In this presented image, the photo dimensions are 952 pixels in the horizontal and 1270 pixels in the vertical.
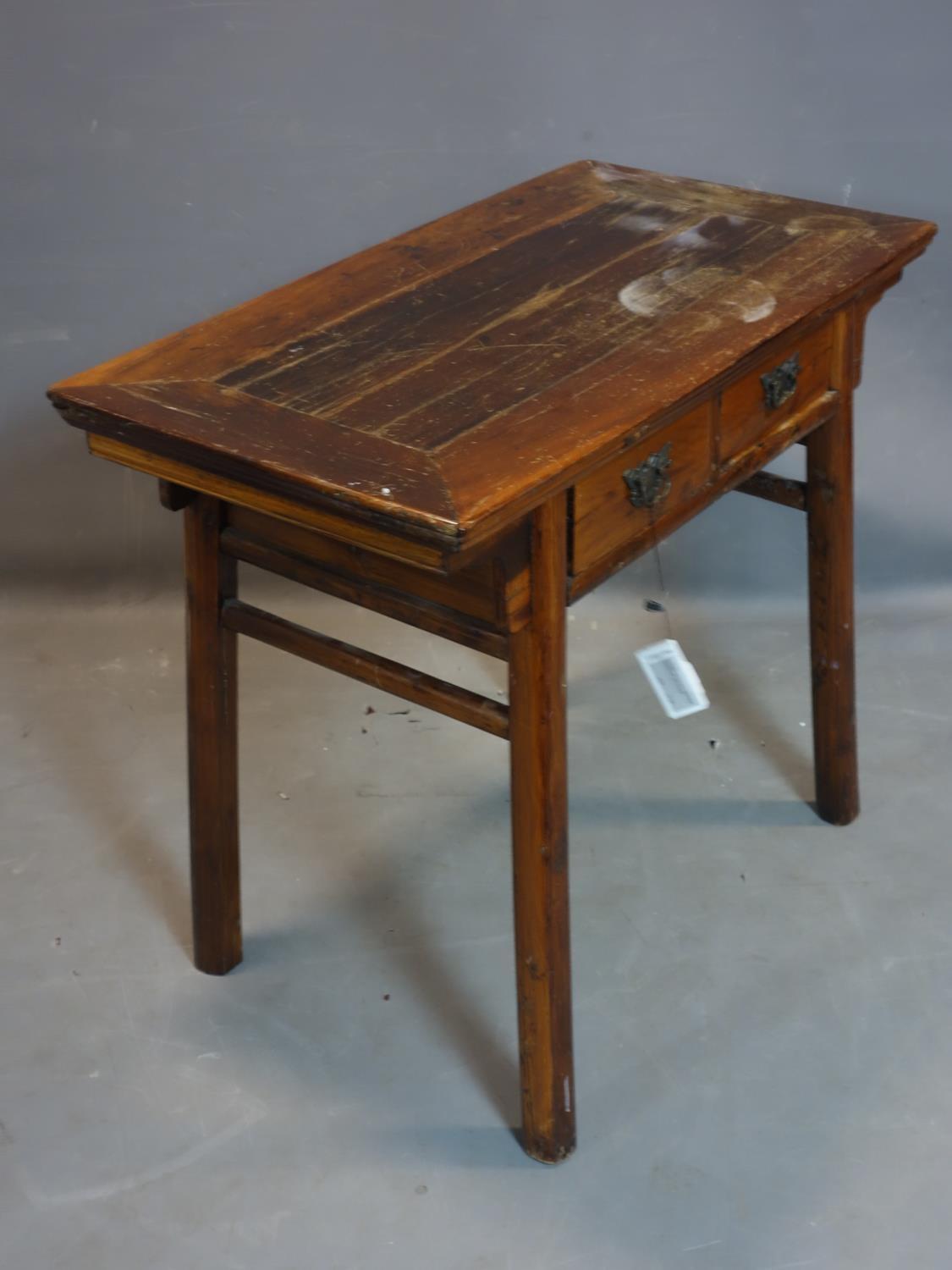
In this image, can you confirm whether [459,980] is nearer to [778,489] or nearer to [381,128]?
[778,489]

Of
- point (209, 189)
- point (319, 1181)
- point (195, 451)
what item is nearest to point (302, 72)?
point (209, 189)

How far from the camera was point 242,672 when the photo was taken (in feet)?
9.99

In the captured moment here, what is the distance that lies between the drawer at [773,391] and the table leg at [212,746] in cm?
63

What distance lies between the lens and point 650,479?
6.06 ft

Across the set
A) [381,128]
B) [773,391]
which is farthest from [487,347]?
[381,128]

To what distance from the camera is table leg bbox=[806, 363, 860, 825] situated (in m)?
2.34

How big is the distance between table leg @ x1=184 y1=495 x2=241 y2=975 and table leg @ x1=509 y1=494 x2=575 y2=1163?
0.46 m

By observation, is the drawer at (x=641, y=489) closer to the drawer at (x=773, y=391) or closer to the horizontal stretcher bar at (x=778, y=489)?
the drawer at (x=773, y=391)

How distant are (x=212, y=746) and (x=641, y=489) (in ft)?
2.27

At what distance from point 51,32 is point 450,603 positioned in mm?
1627

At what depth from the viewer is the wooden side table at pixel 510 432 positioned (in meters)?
1.69

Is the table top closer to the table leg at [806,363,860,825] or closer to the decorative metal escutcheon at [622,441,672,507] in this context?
the decorative metal escutcheon at [622,441,672,507]

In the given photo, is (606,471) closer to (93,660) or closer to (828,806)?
(828,806)

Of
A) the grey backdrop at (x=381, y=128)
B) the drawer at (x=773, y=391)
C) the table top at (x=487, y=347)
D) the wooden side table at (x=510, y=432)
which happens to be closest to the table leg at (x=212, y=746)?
the wooden side table at (x=510, y=432)
